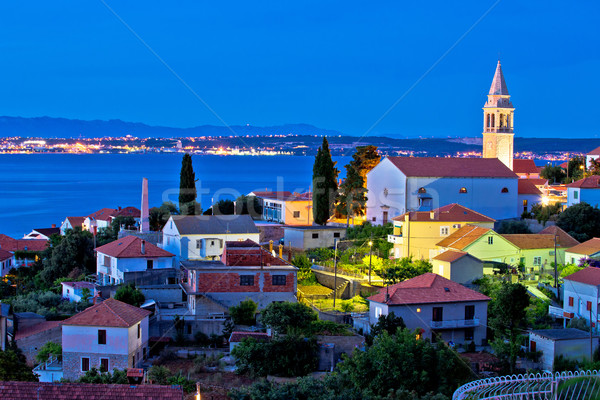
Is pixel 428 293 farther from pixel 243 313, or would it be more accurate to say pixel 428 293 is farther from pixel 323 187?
pixel 323 187

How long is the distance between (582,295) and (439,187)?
56.9 ft

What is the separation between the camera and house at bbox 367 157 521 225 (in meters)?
42.6

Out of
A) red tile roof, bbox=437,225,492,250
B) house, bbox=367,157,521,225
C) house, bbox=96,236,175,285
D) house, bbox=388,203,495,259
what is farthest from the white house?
house, bbox=96,236,175,285

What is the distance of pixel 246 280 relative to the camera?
1057 inches

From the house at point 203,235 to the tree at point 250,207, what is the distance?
16502 millimetres

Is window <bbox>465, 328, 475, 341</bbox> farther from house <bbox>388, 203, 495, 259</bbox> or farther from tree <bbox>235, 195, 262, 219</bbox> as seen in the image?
tree <bbox>235, 195, 262, 219</bbox>

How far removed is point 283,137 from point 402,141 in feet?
118

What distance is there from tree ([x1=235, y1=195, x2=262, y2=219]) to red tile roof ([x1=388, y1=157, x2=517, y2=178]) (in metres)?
12.1

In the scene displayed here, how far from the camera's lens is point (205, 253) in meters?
32.9

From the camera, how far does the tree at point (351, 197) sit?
41.3m

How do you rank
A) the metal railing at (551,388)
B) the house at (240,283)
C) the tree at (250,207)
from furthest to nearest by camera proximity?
the tree at (250,207), the house at (240,283), the metal railing at (551,388)

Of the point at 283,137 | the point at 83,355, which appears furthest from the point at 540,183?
the point at 283,137

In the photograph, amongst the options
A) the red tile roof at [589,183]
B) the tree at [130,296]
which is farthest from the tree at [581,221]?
the tree at [130,296]

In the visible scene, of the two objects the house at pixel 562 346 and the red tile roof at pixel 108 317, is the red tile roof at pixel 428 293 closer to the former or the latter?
the house at pixel 562 346
